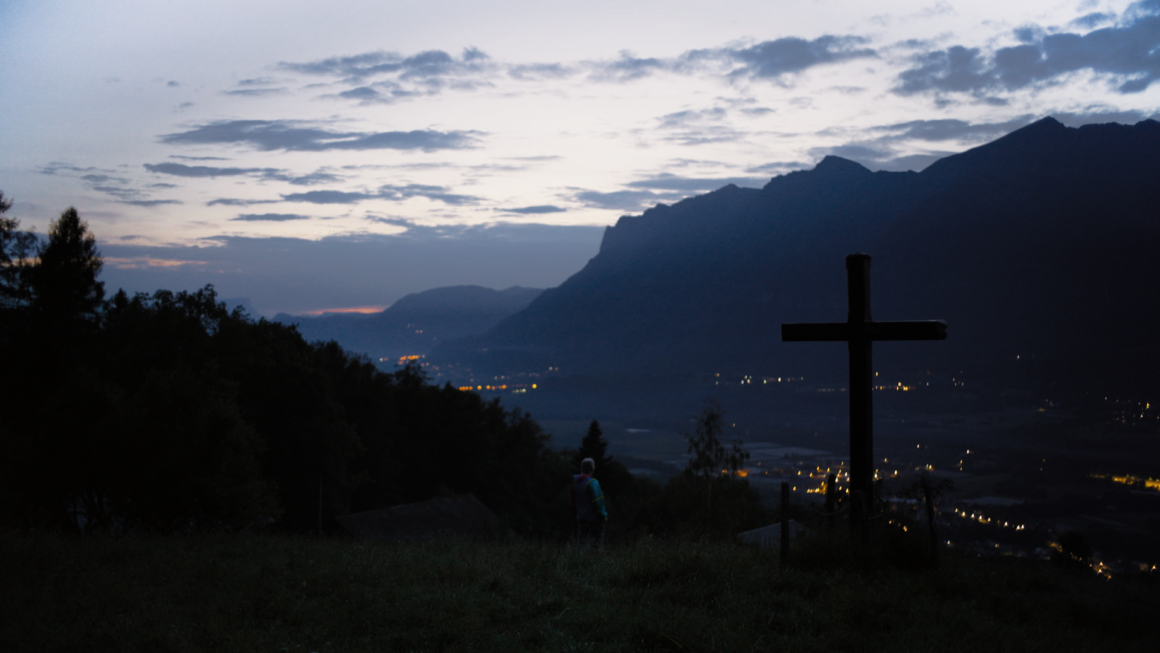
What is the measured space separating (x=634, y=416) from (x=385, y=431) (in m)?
110

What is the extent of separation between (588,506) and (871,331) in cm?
530

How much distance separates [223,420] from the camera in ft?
74.0

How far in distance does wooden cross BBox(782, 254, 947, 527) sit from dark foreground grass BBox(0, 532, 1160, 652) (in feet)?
4.78

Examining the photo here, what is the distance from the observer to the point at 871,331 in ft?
28.2

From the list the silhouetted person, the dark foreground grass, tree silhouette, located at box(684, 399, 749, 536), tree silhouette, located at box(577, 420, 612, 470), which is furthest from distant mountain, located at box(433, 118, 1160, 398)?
the dark foreground grass

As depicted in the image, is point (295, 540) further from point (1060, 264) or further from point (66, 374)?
point (1060, 264)

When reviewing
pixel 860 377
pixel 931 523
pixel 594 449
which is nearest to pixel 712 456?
pixel 594 449

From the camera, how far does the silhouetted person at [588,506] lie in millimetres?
10969

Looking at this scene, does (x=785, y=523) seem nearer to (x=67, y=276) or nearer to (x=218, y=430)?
(x=218, y=430)

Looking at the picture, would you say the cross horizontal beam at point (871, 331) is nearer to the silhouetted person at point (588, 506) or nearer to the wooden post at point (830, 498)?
the wooden post at point (830, 498)

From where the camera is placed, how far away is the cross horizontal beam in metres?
8.12

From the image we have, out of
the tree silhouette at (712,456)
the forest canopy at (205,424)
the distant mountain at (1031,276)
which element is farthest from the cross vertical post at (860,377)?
the distant mountain at (1031,276)

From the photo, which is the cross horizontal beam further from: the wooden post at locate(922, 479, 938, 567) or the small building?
the small building

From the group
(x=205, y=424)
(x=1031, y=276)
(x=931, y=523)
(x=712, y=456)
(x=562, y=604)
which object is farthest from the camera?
(x=1031, y=276)
